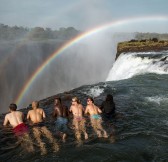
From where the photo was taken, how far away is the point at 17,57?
218 ft

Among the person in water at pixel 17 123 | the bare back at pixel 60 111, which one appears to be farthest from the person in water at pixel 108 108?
the person in water at pixel 17 123

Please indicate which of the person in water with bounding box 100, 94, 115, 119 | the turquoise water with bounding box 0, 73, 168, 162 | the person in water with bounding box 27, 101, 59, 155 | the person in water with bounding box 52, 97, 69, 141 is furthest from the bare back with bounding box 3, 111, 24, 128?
the person in water with bounding box 100, 94, 115, 119

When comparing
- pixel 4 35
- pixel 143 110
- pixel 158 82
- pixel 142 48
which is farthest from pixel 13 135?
pixel 4 35

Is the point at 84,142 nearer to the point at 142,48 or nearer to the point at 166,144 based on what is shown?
the point at 166,144

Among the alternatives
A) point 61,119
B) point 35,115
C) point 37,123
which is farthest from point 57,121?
point 35,115

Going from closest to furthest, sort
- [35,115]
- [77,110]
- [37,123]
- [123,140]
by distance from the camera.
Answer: [123,140] < [35,115] < [37,123] < [77,110]

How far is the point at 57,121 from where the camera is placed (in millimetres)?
11648

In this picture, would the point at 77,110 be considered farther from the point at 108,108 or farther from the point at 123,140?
the point at 123,140

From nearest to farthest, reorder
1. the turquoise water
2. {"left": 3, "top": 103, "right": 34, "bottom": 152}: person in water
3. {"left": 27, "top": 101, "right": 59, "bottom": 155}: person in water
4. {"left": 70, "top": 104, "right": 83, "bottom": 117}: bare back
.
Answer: the turquoise water < {"left": 3, "top": 103, "right": 34, "bottom": 152}: person in water < {"left": 27, "top": 101, "right": 59, "bottom": 155}: person in water < {"left": 70, "top": 104, "right": 83, "bottom": 117}: bare back

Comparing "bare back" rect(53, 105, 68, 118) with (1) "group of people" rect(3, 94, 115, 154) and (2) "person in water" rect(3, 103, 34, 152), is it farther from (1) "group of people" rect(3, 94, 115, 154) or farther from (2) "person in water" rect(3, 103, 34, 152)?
(2) "person in water" rect(3, 103, 34, 152)

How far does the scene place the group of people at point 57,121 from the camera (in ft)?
34.7

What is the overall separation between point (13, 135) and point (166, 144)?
6030mm

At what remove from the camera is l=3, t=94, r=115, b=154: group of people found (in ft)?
34.7

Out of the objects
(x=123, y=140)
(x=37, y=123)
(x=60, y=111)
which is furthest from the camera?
(x=60, y=111)
